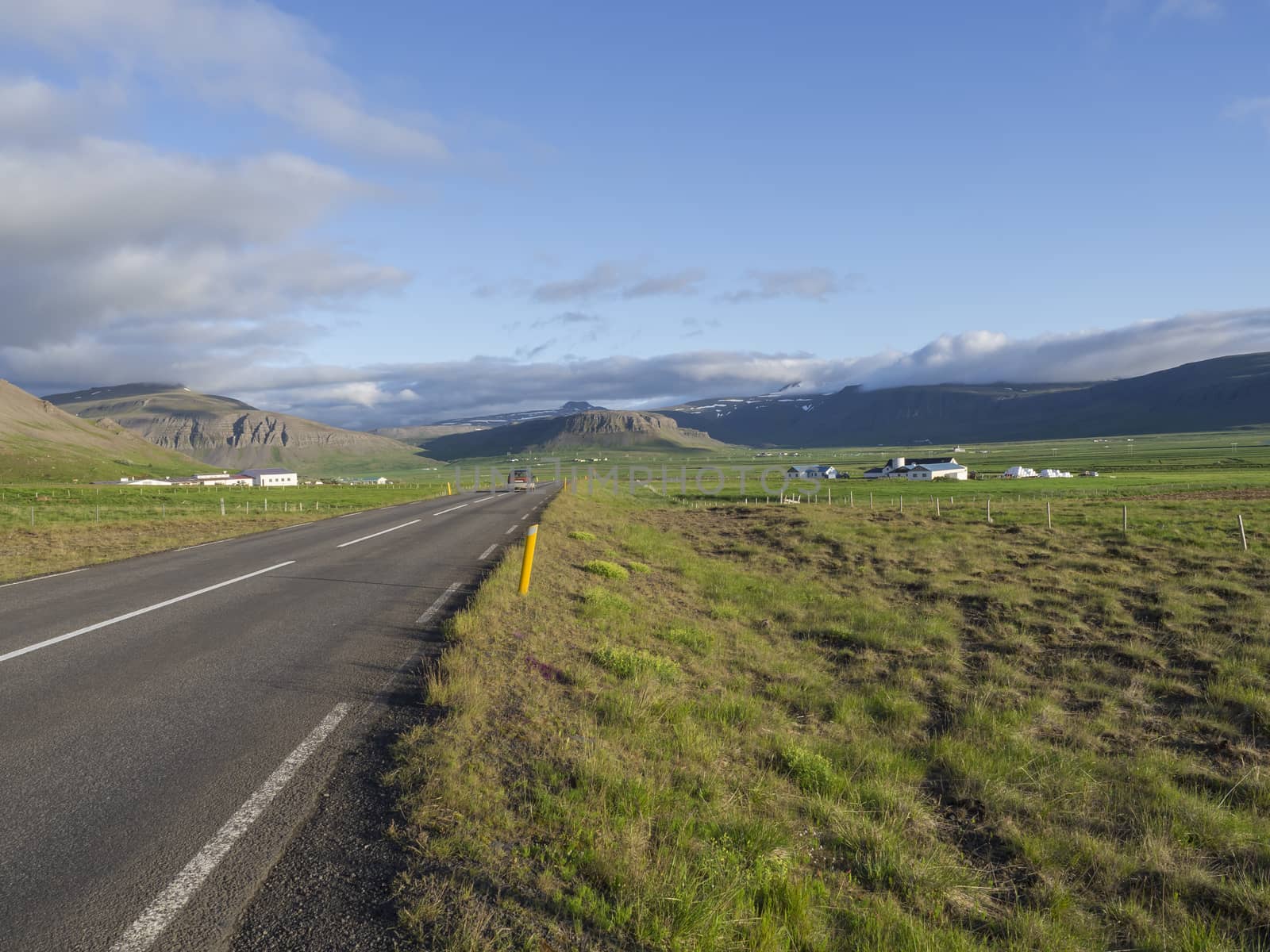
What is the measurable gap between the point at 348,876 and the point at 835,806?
4283mm

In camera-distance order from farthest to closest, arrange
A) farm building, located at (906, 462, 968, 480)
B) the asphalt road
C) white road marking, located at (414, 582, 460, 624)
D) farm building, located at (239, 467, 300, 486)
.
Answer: farm building, located at (239, 467, 300, 486) < farm building, located at (906, 462, 968, 480) < white road marking, located at (414, 582, 460, 624) < the asphalt road

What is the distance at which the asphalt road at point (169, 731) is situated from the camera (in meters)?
3.86

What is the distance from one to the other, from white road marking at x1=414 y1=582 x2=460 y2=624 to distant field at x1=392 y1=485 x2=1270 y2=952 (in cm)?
79

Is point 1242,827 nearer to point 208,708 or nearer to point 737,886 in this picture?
point 737,886

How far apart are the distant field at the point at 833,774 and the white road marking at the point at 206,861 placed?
88 cm

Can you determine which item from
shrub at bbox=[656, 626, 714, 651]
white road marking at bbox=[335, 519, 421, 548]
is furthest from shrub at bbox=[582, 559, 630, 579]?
white road marking at bbox=[335, 519, 421, 548]

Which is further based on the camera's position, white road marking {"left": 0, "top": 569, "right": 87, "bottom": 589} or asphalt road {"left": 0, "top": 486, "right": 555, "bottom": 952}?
white road marking {"left": 0, "top": 569, "right": 87, "bottom": 589}

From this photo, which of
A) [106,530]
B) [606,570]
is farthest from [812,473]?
[606,570]

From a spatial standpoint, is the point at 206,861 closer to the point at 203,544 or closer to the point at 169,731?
the point at 169,731

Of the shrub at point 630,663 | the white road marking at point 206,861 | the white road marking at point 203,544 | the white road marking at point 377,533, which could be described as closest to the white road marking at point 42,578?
the white road marking at point 203,544

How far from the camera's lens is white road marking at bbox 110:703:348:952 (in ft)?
11.6

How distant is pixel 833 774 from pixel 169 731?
647cm

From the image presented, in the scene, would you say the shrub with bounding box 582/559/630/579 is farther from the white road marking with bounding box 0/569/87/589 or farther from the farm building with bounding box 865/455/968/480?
the farm building with bounding box 865/455/968/480

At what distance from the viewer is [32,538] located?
2334 cm
